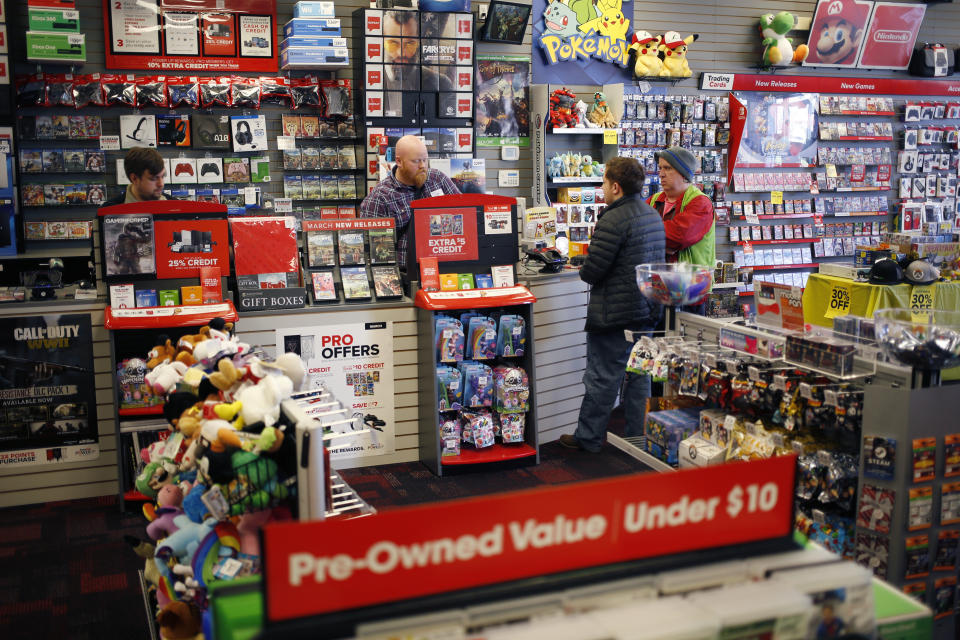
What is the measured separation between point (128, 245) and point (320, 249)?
3.43 ft

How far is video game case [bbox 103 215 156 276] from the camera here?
453 centimetres

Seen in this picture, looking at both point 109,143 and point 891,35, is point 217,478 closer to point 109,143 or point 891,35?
point 109,143

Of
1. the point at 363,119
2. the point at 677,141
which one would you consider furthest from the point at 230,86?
the point at 677,141

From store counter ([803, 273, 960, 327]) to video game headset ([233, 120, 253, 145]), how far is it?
4304mm

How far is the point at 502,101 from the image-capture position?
7629mm

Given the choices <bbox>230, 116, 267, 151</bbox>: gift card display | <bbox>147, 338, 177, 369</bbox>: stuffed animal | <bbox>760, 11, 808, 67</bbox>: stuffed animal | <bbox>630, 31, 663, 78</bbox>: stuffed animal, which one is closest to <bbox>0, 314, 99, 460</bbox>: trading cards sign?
<bbox>147, 338, 177, 369</bbox>: stuffed animal

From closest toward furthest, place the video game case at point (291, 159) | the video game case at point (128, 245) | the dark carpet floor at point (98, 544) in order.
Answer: the dark carpet floor at point (98, 544), the video game case at point (128, 245), the video game case at point (291, 159)

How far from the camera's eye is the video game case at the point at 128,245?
4.53m

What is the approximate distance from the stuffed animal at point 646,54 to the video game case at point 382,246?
12.7ft

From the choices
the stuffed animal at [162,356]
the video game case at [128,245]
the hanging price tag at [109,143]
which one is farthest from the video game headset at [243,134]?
the stuffed animal at [162,356]

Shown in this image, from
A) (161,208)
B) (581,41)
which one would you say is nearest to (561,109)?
(581,41)

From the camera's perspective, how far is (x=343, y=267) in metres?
5.13

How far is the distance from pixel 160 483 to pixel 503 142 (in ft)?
18.1

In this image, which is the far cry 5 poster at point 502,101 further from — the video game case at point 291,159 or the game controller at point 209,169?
the game controller at point 209,169
